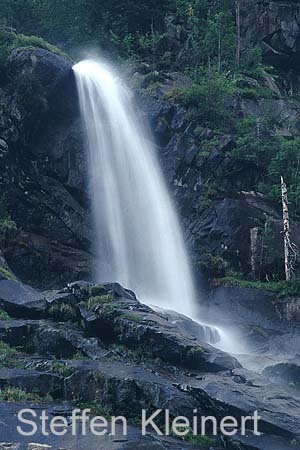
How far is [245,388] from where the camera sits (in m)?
13.0

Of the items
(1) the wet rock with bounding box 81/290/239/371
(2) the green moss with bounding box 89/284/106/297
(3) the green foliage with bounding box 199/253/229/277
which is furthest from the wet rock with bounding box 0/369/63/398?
(3) the green foliage with bounding box 199/253/229/277

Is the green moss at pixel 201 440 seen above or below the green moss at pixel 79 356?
below


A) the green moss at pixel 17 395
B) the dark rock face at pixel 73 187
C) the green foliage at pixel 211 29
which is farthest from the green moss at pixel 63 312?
the green foliage at pixel 211 29

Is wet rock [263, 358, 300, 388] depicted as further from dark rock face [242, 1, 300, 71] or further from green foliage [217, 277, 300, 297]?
dark rock face [242, 1, 300, 71]

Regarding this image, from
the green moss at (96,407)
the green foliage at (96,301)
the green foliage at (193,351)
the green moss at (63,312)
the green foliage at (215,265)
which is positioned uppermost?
the green foliage at (215,265)

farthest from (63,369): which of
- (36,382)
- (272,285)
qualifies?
(272,285)

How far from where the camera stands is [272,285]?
22062mm

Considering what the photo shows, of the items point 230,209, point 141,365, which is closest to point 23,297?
point 141,365

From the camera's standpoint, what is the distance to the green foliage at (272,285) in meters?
21.5

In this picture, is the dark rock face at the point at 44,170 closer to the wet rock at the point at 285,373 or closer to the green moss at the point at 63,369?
the wet rock at the point at 285,373

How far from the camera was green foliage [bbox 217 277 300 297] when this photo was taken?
21.5 metres

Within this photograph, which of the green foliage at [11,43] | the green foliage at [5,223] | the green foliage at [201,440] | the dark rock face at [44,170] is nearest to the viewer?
the green foliage at [201,440]

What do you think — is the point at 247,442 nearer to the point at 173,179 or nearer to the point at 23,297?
the point at 23,297

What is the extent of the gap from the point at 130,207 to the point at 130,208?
0.17 feet
